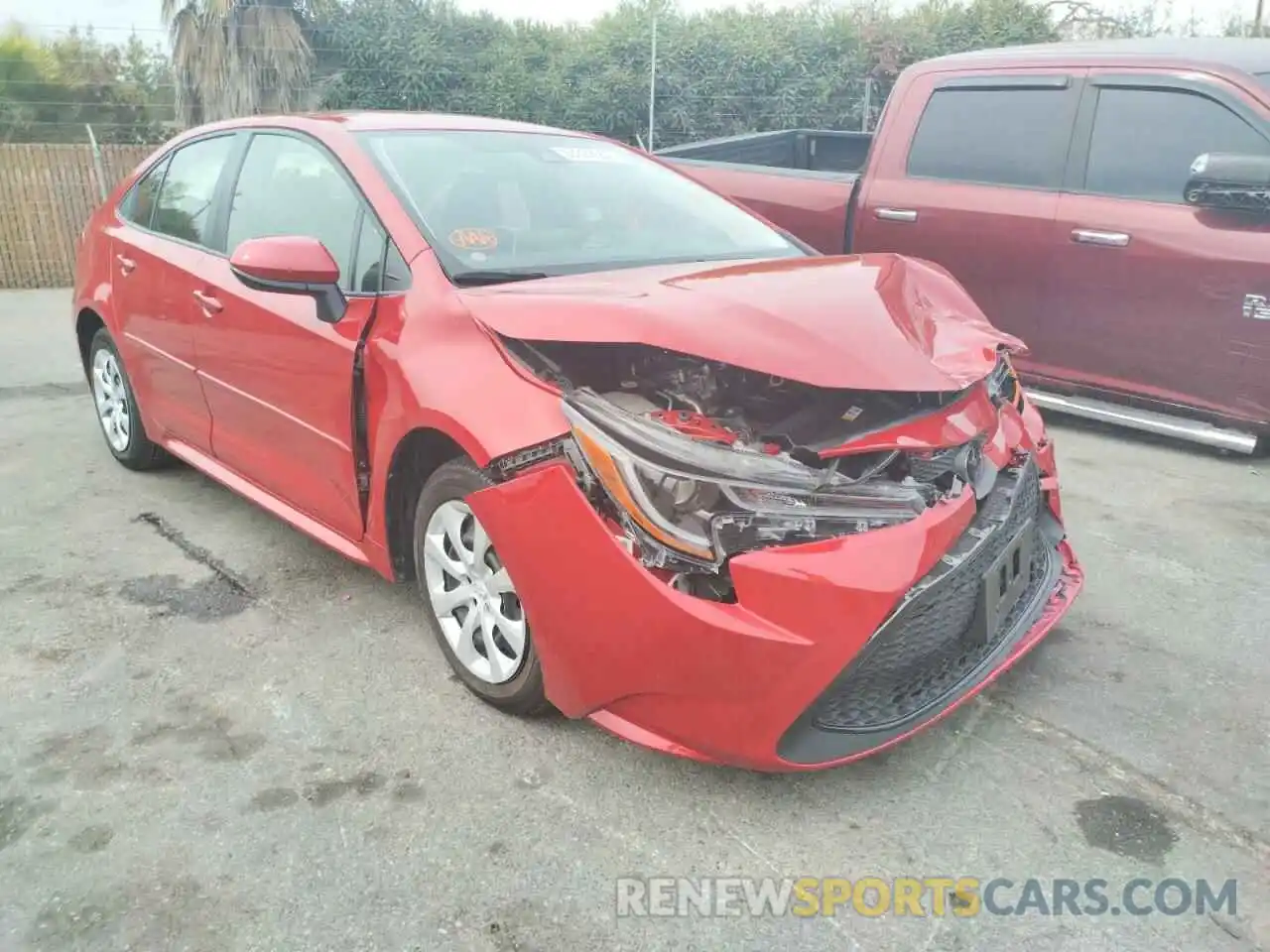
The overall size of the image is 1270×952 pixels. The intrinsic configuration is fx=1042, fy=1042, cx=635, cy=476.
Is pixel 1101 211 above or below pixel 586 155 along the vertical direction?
below

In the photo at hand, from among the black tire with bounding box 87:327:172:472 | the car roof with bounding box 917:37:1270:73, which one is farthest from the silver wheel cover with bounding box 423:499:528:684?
the car roof with bounding box 917:37:1270:73

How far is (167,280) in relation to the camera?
3.91 metres

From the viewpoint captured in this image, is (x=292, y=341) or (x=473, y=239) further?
(x=292, y=341)

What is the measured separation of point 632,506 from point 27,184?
37.2 ft

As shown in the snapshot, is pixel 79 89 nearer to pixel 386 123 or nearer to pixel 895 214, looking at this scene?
pixel 895 214

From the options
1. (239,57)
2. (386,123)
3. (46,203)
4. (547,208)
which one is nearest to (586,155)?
(547,208)

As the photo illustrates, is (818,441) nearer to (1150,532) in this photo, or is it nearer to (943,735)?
(943,735)

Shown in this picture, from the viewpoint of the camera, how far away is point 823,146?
287 inches

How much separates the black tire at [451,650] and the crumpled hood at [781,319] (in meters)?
0.37

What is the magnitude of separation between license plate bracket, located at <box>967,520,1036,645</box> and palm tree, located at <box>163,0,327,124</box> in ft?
44.7

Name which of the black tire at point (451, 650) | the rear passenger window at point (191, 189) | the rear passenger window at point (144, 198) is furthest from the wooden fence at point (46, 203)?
the black tire at point (451, 650)

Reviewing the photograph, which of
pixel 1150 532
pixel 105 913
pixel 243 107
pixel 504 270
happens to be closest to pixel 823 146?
pixel 1150 532

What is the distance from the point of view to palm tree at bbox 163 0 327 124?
45.7 ft

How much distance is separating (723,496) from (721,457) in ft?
0.27
